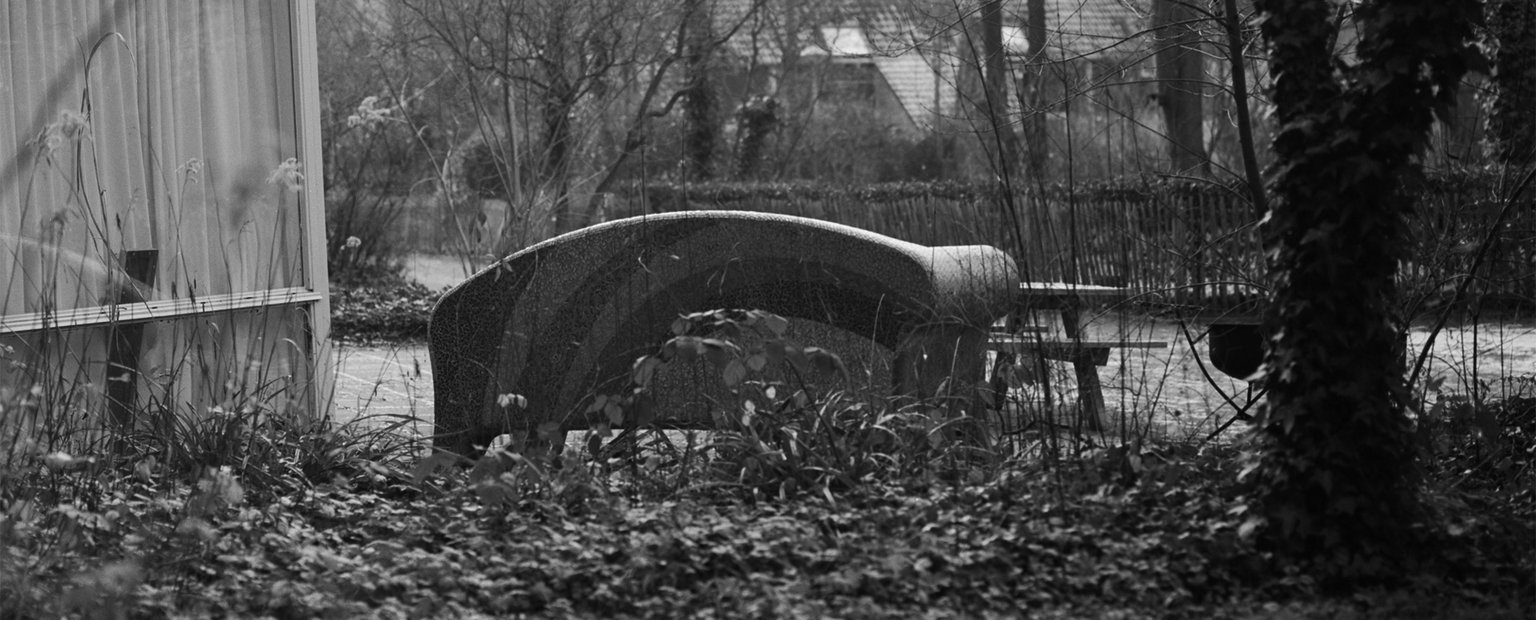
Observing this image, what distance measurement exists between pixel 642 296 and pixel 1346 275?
92.0 inches

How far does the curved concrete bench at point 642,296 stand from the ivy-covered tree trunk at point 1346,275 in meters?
1.51

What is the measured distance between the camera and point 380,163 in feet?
50.1

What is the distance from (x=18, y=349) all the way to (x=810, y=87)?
52.0ft

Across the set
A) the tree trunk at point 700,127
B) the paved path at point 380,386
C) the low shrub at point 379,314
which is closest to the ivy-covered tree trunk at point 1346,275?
the paved path at point 380,386

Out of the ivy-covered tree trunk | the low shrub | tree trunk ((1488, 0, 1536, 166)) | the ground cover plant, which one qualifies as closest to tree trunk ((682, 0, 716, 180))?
the low shrub

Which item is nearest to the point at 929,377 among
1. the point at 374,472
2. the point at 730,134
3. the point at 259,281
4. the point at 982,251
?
the point at 982,251

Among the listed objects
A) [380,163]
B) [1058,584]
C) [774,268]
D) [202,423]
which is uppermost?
[380,163]

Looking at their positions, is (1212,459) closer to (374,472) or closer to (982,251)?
(982,251)

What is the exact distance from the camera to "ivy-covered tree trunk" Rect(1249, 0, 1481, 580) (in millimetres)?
3455

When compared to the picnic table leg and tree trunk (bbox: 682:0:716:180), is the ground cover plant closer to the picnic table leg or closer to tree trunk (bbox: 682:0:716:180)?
the picnic table leg

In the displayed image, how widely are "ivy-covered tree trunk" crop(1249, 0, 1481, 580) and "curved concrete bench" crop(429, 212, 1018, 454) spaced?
1.51 m

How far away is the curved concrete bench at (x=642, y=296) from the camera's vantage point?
5.00m

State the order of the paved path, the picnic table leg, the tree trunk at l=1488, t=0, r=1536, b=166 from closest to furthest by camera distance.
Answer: the picnic table leg, the tree trunk at l=1488, t=0, r=1536, b=166, the paved path

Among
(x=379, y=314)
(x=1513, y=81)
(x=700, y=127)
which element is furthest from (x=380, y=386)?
(x=700, y=127)
